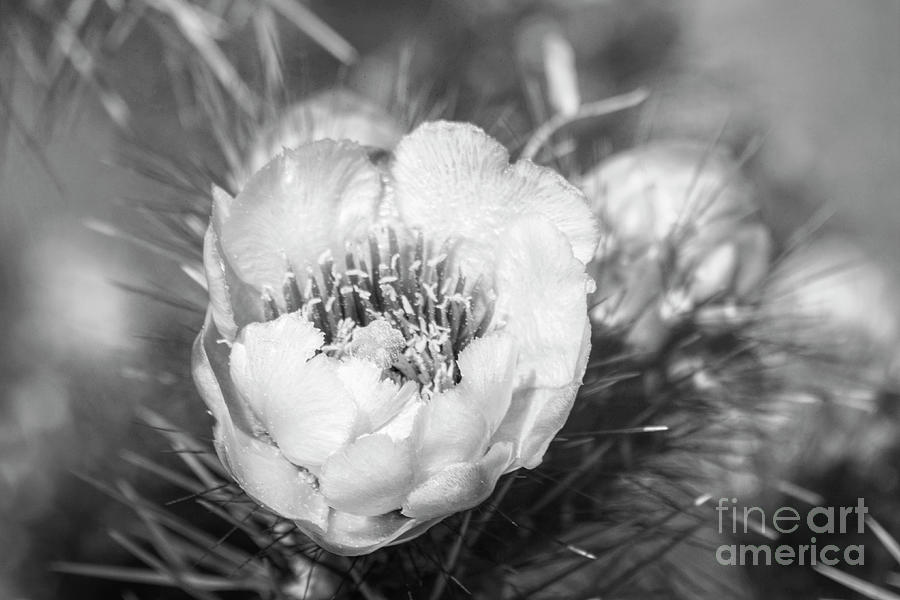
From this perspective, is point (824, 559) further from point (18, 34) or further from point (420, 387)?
point (18, 34)

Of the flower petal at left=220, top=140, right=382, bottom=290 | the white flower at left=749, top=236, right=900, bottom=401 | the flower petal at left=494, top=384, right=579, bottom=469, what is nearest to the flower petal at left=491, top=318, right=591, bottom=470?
the flower petal at left=494, top=384, right=579, bottom=469

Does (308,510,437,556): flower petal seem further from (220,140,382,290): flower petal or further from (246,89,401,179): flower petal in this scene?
(246,89,401,179): flower petal

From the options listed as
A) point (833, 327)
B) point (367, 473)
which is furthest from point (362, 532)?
point (833, 327)

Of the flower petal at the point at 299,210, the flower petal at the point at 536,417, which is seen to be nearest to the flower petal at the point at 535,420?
the flower petal at the point at 536,417

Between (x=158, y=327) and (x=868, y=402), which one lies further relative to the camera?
(x=158, y=327)

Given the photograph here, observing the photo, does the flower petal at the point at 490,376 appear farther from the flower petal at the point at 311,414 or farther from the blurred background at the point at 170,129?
the blurred background at the point at 170,129

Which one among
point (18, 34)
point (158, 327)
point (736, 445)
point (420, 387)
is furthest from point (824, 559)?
point (18, 34)
